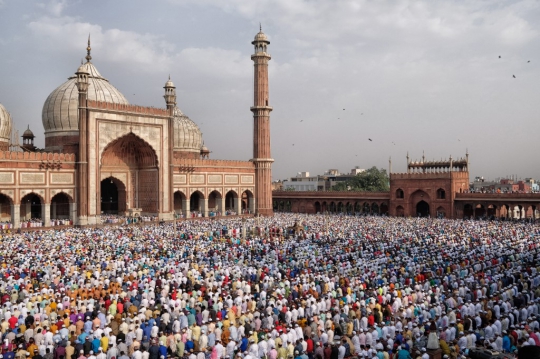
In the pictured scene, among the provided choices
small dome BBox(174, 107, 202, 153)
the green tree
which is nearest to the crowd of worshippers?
small dome BBox(174, 107, 202, 153)

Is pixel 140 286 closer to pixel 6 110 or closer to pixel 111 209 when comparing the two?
pixel 111 209

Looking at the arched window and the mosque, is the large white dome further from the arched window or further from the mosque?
the arched window

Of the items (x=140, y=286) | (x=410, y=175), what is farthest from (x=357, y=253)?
(x=410, y=175)

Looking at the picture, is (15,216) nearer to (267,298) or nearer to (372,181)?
(267,298)

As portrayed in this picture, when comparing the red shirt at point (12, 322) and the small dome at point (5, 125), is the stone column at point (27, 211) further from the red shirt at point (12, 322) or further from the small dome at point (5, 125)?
the red shirt at point (12, 322)

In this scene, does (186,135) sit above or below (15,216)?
above

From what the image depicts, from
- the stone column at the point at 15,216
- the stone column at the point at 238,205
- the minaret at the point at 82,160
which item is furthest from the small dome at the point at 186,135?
the stone column at the point at 15,216

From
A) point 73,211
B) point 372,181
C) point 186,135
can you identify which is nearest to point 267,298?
point 73,211
